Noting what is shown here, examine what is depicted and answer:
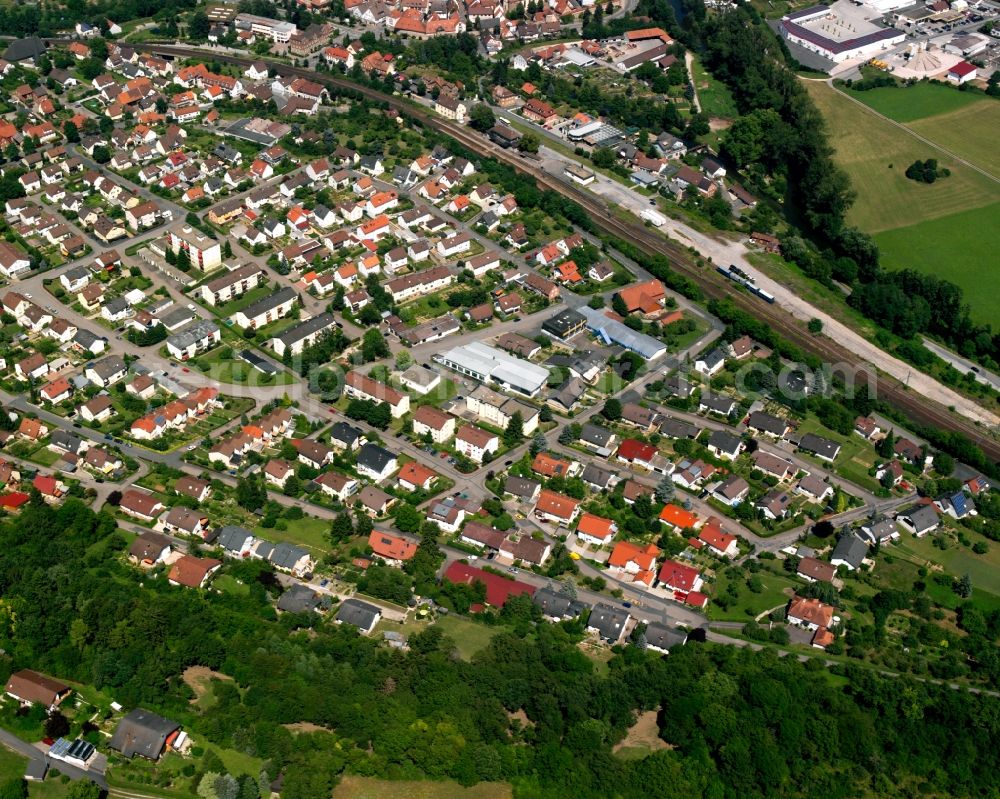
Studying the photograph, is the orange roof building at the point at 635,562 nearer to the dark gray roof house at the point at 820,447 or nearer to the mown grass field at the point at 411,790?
the dark gray roof house at the point at 820,447

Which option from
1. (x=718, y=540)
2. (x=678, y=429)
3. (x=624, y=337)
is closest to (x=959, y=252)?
(x=624, y=337)

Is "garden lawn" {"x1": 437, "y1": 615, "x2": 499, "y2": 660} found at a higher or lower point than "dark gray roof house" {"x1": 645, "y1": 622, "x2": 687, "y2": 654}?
lower

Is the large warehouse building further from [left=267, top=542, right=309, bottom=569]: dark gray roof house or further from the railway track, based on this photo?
[left=267, top=542, right=309, bottom=569]: dark gray roof house

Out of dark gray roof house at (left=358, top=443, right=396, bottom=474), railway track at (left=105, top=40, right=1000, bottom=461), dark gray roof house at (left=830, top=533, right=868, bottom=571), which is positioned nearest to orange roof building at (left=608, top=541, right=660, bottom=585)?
dark gray roof house at (left=830, top=533, right=868, bottom=571)

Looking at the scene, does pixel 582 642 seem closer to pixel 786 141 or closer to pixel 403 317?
pixel 403 317

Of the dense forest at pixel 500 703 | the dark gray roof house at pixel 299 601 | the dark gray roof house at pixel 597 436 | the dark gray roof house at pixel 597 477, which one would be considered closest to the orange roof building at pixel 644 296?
the dark gray roof house at pixel 597 436

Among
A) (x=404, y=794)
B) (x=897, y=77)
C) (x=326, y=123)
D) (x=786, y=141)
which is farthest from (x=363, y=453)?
(x=897, y=77)
